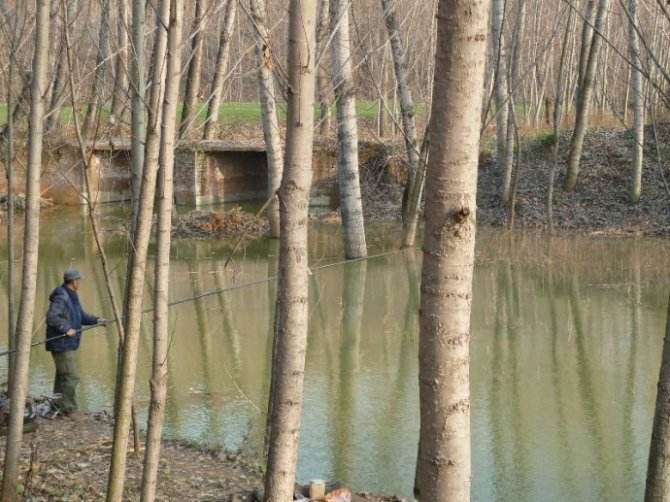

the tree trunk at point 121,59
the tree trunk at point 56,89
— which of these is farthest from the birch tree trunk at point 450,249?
the tree trunk at point 56,89

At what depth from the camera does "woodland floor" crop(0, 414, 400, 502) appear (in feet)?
23.9

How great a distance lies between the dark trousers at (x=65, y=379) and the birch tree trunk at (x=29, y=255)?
3.34m

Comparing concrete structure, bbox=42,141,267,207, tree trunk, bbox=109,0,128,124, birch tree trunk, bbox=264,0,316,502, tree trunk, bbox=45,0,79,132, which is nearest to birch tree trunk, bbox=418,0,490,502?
birch tree trunk, bbox=264,0,316,502

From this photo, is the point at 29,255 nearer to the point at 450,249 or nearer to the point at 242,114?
the point at 450,249

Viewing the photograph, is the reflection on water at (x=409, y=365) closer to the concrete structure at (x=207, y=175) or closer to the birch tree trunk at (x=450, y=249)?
the birch tree trunk at (x=450, y=249)

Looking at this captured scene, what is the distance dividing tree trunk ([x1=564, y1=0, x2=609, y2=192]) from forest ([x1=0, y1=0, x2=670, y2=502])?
0.07 meters

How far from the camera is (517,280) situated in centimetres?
1719

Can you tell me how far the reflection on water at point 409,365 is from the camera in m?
8.91

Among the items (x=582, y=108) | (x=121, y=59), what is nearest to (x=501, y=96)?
(x=582, y=108)

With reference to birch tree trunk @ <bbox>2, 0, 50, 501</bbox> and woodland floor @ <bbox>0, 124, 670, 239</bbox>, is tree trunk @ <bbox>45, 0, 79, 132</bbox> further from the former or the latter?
woodland floor @ <bbox>0, 124, 670, 239</bbox>

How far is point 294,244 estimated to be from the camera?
503 centimetres

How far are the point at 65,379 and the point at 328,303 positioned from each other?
20.3 feet

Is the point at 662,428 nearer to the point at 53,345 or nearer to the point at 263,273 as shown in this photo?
the point at 53,345

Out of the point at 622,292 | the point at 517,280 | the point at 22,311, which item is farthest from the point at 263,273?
the point at 22,311
